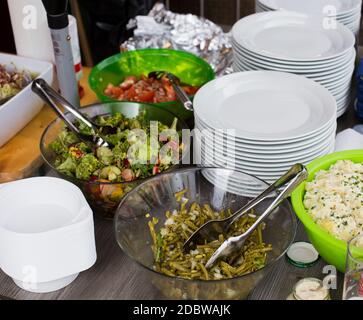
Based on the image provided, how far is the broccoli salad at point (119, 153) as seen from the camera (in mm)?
1231

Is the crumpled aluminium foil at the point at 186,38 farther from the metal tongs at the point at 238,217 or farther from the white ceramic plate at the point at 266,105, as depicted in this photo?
the metal tongs at the point at 238,217

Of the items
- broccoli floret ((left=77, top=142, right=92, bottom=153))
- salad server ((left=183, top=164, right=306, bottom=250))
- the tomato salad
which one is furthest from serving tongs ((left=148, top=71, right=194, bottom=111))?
salad server ((left=183, top=164, right=306, bottom=250))

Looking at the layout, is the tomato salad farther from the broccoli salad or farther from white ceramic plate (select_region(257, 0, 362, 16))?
white ceramic plate (select_region(257, 0, 362, 16))

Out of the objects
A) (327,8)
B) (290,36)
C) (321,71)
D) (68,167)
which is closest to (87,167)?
(68,167)

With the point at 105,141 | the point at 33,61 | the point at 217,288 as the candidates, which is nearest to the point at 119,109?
the point at 105,141

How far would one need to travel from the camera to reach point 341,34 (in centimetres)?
158

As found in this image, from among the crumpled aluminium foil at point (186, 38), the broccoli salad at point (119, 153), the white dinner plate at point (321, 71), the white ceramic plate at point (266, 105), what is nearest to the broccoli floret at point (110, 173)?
the broccoli salad at point (119, 153)

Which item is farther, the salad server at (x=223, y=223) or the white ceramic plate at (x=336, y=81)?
the white ceramic plate at (x=336, y=81)

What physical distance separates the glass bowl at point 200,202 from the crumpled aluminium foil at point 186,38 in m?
0.65

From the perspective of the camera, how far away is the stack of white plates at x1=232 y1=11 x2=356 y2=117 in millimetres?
1438

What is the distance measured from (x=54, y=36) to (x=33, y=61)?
0.22 metres

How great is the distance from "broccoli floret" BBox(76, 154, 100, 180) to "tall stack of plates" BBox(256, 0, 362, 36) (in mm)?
786
